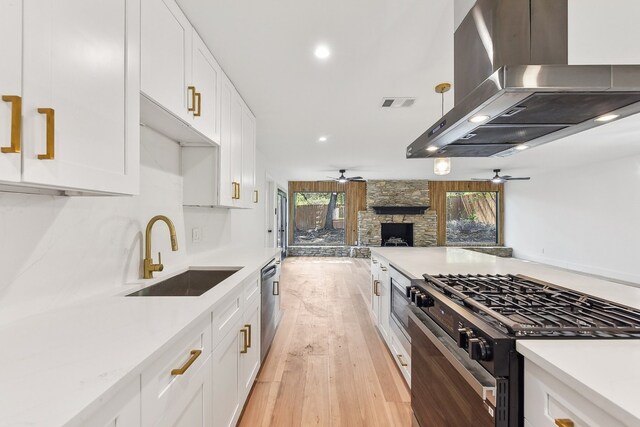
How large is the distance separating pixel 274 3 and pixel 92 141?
4.05ft

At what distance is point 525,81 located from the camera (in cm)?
105

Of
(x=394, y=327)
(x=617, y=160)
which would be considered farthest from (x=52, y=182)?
(x=617, y=160)

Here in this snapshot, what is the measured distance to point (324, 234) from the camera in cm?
985

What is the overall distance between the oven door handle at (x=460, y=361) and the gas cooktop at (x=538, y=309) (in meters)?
0.16

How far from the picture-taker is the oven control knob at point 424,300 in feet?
4.67

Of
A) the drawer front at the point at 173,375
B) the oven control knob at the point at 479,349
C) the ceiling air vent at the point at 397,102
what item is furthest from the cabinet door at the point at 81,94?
the ceiling air vent at the point at 397,102

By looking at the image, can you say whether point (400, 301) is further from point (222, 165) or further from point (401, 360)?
point (222, 165)

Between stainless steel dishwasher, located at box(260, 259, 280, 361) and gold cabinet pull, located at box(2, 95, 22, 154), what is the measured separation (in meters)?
1.73

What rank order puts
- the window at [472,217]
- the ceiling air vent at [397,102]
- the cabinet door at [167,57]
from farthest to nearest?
1. the window at [472,217]
2. the ceiling air vent at [397,102]
3. the cabinet door at [167,57]

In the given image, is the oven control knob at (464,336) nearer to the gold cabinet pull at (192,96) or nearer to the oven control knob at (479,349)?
the oven control knob at (479,349)

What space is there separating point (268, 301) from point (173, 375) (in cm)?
169

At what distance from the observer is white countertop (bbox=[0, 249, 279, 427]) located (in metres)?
0.56

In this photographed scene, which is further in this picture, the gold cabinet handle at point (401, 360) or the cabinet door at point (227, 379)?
the gold cabinet handle at point (401, 360)

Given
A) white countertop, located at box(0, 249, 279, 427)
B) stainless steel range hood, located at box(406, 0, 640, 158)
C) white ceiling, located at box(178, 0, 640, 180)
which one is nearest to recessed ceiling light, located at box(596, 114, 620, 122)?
stainless steel range hood, located at box(406, 0, 640, 158)
